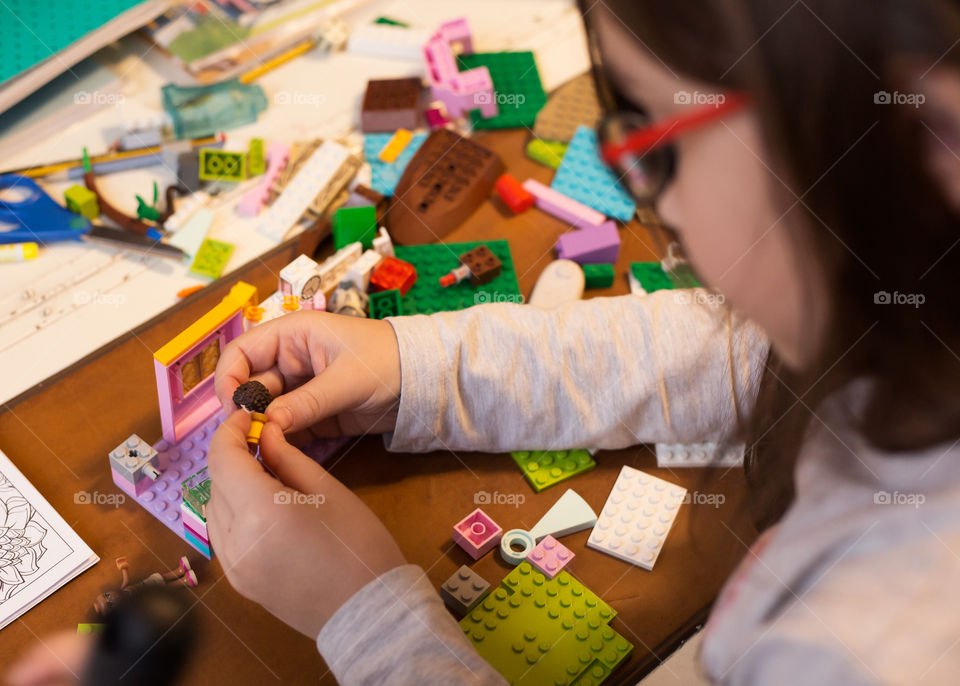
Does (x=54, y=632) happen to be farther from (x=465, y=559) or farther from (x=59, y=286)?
(x=59, y=286)

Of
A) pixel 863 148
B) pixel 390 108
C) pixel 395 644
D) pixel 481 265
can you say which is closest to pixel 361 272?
pixel 481 265

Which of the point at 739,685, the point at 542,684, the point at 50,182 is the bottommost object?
the point at 542,684

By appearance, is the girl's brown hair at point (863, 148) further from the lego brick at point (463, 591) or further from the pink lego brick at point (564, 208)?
the pink lego brick at point (564, 208)

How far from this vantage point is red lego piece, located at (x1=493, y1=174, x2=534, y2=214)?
4.00 feet

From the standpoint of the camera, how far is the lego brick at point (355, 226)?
44.1 inches

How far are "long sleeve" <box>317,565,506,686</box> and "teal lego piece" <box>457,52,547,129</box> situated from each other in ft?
2.76

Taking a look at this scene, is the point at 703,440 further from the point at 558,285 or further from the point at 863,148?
the point at 863,148

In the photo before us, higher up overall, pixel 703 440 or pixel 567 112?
pixel 567 112

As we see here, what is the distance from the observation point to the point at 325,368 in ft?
2.96

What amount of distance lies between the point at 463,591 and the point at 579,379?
0.27m

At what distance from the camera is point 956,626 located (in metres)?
0.52

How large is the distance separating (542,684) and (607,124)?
51 centimetres

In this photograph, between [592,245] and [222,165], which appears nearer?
[592,245]

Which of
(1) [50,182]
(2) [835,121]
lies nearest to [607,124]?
(2) [835,121]
